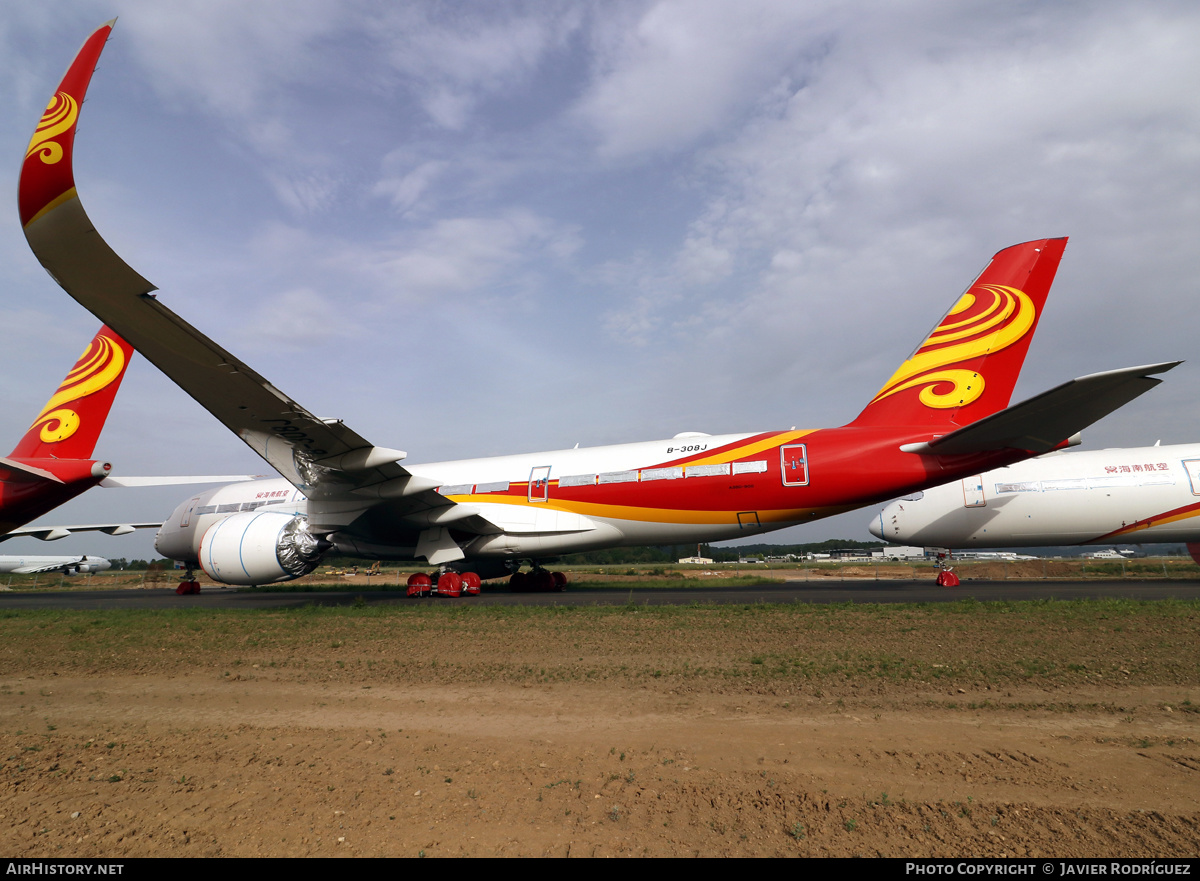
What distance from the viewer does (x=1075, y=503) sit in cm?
1892

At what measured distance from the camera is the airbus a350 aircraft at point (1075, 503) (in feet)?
59.9

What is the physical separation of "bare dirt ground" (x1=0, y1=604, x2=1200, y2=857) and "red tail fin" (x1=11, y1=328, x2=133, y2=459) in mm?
11308

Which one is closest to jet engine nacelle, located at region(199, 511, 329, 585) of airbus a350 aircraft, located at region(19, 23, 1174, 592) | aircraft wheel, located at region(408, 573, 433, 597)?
airbus a350 aircraft, located at region(19, 23, 1174, 592)

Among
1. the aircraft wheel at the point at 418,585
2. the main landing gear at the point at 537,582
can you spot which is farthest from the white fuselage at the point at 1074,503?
the aircraft wheel at the point at 418,585

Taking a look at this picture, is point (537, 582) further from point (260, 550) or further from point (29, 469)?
point (29, 469)

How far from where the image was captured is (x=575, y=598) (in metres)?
14.0

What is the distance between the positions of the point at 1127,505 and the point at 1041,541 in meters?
2.51

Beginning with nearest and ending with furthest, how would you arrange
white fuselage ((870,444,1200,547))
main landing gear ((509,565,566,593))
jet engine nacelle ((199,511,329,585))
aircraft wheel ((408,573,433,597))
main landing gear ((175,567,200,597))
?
jet engine nacelle ((199,511,329,585))
aircraft wheel ((408,573,433,597))
main landing gear ((509,565,566,593))
white fuselage ((870,444,1200,547))
main landing gear ((175,567,200,597))

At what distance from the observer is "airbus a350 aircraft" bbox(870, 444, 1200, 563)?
18250 millimetres

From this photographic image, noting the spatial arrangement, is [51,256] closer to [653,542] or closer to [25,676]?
[25,676]

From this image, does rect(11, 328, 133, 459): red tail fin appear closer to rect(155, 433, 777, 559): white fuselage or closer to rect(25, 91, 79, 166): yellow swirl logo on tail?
rect(155, 433, 777, 559): white fuselage

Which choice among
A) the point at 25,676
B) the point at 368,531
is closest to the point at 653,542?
the point at 368,531

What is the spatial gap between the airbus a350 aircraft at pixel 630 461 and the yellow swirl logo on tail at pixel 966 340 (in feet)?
0.10

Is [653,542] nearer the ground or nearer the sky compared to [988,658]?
nearer the sky
